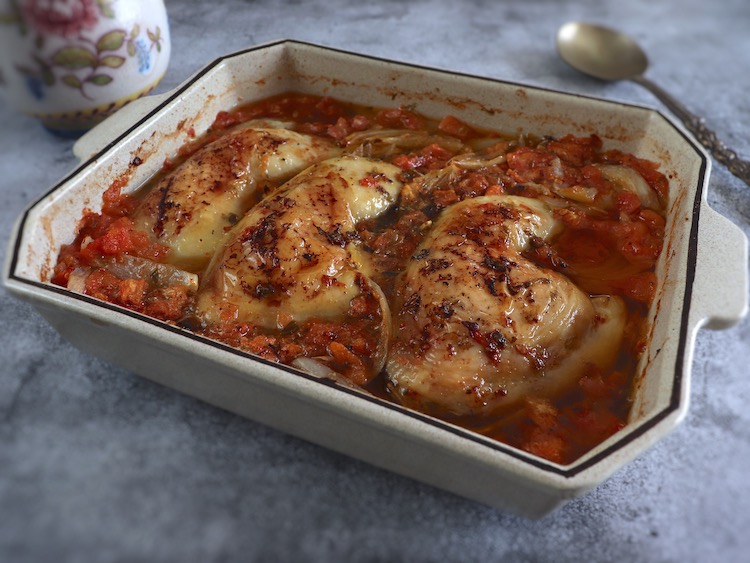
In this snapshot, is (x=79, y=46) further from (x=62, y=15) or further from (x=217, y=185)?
(x=217, y=185)

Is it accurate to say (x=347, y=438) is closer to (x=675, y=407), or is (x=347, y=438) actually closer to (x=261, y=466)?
(x=261, y=466)

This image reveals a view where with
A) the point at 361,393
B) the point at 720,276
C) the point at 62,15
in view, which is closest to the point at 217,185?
the point at 62,15

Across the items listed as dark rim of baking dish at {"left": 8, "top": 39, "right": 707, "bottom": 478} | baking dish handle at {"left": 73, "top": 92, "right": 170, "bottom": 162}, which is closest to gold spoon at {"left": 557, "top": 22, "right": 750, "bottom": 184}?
dark rim of baking dish at {"left": 8, "top": 39, "right": 707, "bottom": 478}

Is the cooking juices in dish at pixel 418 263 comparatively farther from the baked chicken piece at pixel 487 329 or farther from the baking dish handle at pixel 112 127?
the baking dish handle at pixel 112 127

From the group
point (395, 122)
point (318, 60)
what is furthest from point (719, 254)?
point (318, 60)

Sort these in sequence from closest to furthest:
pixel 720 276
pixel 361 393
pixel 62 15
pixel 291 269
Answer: pixel 361 393 < pixel 720 276 < pixel 291 269 < pixel 62 15

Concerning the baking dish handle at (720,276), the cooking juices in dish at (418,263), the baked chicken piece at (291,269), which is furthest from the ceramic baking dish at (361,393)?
the baked chicken piece at (291,269)
